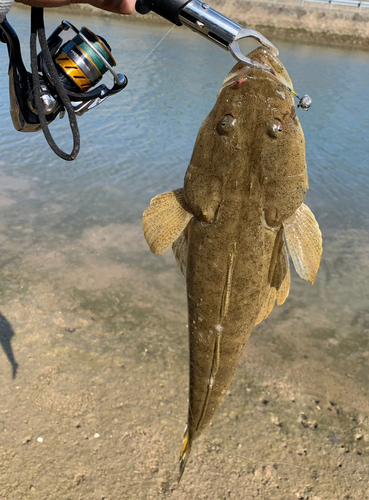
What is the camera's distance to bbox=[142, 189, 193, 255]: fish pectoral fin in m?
2.04

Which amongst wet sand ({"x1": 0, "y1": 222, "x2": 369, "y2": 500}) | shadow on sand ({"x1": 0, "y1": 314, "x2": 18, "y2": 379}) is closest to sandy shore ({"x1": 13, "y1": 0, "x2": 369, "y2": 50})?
wet sand ({"x1": 0, "y1": 222, "x2": 369, "y2": 500})

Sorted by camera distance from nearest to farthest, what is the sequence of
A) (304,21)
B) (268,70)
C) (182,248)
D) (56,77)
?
(268,70), (182,248), (56,77), (304,21)

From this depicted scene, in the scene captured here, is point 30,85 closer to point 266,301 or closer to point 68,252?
point 266,301

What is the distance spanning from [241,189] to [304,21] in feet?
91.0

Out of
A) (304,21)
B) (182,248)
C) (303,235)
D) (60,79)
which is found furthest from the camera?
(304,21)

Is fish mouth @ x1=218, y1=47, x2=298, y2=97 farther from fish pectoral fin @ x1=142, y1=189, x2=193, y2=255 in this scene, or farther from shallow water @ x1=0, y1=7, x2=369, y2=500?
shallow water @ x1=0, y1=7, x2=369, y2=500

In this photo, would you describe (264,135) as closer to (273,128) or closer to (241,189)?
(273,128)

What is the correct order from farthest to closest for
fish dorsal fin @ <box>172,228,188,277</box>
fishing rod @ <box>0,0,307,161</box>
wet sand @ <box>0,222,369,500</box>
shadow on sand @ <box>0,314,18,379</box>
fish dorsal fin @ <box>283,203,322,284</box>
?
shadow on sand @ <box>0,314,18,379</box> → wet sand @ <box>0,222,369,500</box> → fishing rod @ <box>0,0,307,161</box> → fish dorsal fin @ <box>172,228,188,277</box> → fish dorsal fin @ <box>283,203,322,284</box>

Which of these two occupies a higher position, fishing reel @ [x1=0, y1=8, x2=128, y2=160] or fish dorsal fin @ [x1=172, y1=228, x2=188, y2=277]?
fishing reel @ [x1=0, y1=8, x2=128, y2=160]

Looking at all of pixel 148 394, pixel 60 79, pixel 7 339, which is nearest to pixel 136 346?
pixel 148 394

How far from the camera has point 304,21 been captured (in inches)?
1009

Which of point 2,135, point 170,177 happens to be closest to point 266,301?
point 170,177

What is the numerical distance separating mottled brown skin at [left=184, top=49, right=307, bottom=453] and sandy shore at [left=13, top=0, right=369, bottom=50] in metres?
26.0

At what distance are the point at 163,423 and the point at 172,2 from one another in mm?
3200
